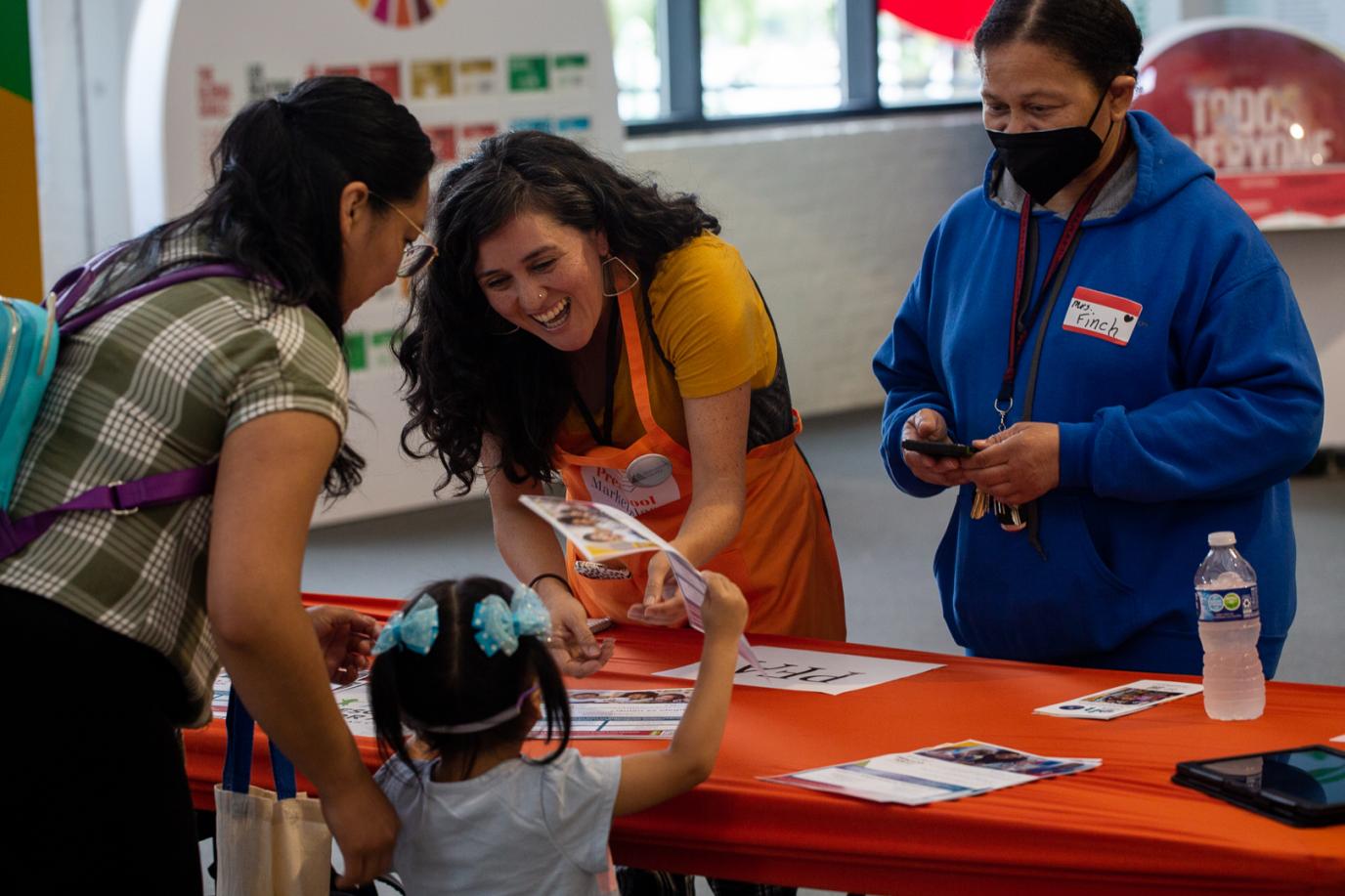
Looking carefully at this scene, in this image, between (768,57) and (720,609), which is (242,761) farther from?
(768,57)

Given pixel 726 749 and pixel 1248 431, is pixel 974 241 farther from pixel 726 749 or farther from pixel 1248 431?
pixel 726 749

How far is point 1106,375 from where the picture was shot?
213cm

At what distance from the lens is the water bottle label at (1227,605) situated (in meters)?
1.87

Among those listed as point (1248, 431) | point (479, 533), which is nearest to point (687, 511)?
point (1248, 431)

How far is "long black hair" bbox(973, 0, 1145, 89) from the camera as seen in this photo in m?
2.11

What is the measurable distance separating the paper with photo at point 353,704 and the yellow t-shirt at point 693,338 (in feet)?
1.65

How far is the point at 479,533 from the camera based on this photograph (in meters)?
6.40

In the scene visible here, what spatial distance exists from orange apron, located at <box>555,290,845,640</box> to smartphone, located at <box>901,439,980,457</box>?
0.34 m

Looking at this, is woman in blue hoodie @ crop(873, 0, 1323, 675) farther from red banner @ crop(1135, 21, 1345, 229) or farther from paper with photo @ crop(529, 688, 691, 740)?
red banner @ crop(1135, 21, 1345, 229)

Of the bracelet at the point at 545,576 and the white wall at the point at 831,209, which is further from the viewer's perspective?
the white wall at the point at 831,209

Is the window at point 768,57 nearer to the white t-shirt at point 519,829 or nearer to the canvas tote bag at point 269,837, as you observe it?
the canvas tote bag at point 269,837

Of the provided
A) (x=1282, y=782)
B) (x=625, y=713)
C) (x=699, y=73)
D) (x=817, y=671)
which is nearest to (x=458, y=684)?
(x=625, y=713)

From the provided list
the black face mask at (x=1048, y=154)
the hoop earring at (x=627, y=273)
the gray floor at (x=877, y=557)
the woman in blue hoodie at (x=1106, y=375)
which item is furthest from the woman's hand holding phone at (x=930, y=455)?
the gray floor at (x=877, y=557)

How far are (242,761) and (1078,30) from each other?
1424mm
